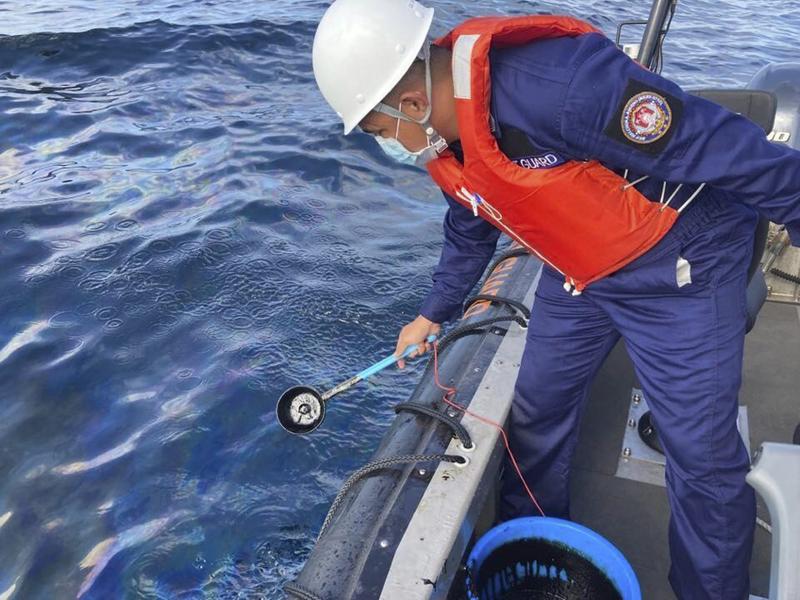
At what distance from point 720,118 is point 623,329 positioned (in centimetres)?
66

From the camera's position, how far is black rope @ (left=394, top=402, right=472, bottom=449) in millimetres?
2236

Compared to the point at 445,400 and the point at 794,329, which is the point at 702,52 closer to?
the point at 794,329

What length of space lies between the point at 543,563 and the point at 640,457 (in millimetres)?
865

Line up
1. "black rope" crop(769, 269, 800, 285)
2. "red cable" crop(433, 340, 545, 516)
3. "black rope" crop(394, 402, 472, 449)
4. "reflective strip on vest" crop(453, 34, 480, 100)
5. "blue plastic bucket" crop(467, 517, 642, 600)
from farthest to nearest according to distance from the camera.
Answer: "black rope" crop(769, 269, 800, 285) < "red cable" crop(433, 340, 545, 516) < "black rope" crop(394, 402, 472, 449) < "blue plastic bucket" crop(467, 517, 642, 600) < "reflective strip on vest" crop(453, 34, 480, 100)

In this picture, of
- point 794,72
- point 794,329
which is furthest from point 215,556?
point 794,72

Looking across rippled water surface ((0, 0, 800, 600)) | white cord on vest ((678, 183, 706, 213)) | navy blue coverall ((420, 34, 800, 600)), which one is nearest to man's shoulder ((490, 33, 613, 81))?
navy blue coverall ((420, 34, 800, 600))

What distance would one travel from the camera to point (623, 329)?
203 centimetres

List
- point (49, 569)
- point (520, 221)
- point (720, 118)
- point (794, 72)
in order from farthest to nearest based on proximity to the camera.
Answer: point (794, 72)
point (49, 569)
point (520, 221)
point (720, 118)

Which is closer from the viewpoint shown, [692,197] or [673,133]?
[673,133]

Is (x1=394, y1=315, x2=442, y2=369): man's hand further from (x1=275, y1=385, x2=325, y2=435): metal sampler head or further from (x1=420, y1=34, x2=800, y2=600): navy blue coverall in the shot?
(x1=275, y1=385, x2=325, y2=435): metal sampler head

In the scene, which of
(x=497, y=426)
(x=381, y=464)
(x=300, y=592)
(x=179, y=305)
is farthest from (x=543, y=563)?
(x=179, y=305)

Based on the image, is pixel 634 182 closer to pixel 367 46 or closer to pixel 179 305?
pixel 367 46

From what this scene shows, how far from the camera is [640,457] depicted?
2877mm

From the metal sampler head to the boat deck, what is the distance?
1013 mm
